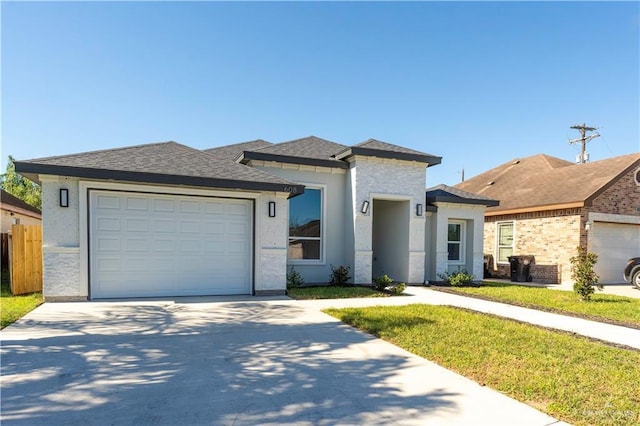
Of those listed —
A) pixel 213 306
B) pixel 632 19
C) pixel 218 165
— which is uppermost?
pixel 632 19

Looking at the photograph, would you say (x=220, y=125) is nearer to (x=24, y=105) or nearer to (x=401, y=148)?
(x=24, y=105)

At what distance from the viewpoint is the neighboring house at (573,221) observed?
13.7 m

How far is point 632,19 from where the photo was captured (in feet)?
32.8

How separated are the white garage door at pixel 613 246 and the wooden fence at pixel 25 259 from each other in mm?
18515

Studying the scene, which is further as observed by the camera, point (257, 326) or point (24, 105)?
point (24, 105)

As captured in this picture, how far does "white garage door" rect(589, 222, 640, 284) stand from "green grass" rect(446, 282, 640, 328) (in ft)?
13.3

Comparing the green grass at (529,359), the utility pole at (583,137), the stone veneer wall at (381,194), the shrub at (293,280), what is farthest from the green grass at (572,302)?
the utility pole at (583,137)

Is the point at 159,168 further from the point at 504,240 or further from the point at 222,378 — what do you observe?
the point at 504,240

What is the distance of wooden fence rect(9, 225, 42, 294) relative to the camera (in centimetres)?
879

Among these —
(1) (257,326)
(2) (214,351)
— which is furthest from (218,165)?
(2) (214,351)

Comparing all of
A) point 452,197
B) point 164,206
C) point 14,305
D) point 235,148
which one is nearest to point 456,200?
point 452,197

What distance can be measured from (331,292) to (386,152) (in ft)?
15.3

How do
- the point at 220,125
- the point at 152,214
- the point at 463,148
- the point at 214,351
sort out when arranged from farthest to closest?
the point at 463,148 < the point at 220,125 < the point at 152,214 < the point at 214,351

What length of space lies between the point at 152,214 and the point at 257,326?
161 inches
